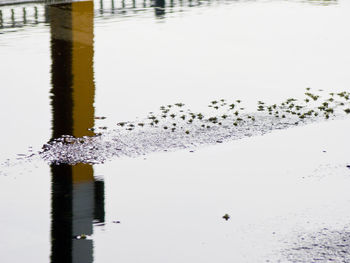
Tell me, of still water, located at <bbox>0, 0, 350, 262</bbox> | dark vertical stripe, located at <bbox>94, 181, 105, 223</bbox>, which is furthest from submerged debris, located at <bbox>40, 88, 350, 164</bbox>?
dark vertical stripe, located at <bbox>94, 181, 105, 223</bbox>

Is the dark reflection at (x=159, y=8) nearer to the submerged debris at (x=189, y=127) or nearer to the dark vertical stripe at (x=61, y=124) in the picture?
the dark vertical stripe at (x=61, y=124)

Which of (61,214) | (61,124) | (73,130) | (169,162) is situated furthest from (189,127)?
(61,214)

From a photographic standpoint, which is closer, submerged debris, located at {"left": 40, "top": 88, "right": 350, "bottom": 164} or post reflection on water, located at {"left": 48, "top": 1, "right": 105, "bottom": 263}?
post reflection on water, located at {"left": 48, "top": 1, "right": 105, "bottom": 263}

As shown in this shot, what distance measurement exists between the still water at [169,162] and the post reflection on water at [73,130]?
3cm

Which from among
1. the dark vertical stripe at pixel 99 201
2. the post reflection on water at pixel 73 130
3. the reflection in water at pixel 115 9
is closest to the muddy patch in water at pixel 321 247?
the post reflection on water at pixel 73 130

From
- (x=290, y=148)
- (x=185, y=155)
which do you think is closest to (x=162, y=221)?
(x=185, y=155)

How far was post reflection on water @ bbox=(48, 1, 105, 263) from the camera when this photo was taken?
29.1 feet

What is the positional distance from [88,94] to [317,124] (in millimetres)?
5794

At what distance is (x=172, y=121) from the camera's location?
14.5 metres

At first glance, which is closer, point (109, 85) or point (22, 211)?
point (22, 211)

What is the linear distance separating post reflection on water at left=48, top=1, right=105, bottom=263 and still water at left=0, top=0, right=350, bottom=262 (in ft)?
0.11

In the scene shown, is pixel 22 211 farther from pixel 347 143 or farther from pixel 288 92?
pixel 288 92

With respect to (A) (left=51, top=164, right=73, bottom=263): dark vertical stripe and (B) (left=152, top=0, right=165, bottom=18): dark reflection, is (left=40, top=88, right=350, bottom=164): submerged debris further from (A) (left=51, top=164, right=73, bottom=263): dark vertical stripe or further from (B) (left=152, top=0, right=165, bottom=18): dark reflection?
(B) (left=152, top=0, right=165, bottom=18): dark reflection

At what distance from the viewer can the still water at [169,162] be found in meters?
8.80
